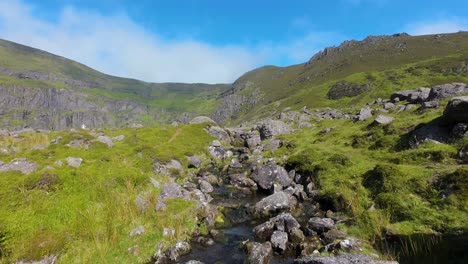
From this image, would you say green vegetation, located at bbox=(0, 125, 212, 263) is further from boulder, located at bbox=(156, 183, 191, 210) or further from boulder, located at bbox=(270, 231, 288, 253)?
boulder, located at bbox=(270, 231, 288, 253)

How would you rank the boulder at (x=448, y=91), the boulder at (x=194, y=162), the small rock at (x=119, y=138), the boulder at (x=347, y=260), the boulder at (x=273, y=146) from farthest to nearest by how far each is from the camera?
the small rock at (x=119, y=138), the boulder at (x=273, y=146), the boulder at (x=448, y=91), the boulder at (x=194, y=162), the boulder at (x=347, y=260)

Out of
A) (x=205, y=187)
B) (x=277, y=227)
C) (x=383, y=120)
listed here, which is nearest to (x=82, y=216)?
(x=277, y=227)

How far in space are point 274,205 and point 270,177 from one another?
671 cm

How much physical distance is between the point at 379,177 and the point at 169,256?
596 inches

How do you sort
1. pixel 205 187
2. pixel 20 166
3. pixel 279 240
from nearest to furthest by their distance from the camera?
pixel 279 240 → pixel 20 166 → pixel 205 187

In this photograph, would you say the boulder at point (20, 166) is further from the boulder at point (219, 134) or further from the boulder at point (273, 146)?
the boulder at point (219, 134)

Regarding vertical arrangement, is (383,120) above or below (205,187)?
above

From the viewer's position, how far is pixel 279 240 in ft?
55.0

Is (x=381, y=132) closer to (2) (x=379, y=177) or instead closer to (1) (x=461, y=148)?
(1) (x=461, y=148)

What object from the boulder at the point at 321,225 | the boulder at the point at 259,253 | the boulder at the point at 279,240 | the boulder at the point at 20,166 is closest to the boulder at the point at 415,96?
the boulder at the point at 321,225

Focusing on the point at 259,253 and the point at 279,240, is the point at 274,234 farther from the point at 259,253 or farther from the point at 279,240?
the point at 259,253

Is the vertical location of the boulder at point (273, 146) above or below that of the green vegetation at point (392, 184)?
below

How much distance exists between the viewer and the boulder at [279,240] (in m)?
16.4

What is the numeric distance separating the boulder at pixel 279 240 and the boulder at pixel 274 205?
191 inches
